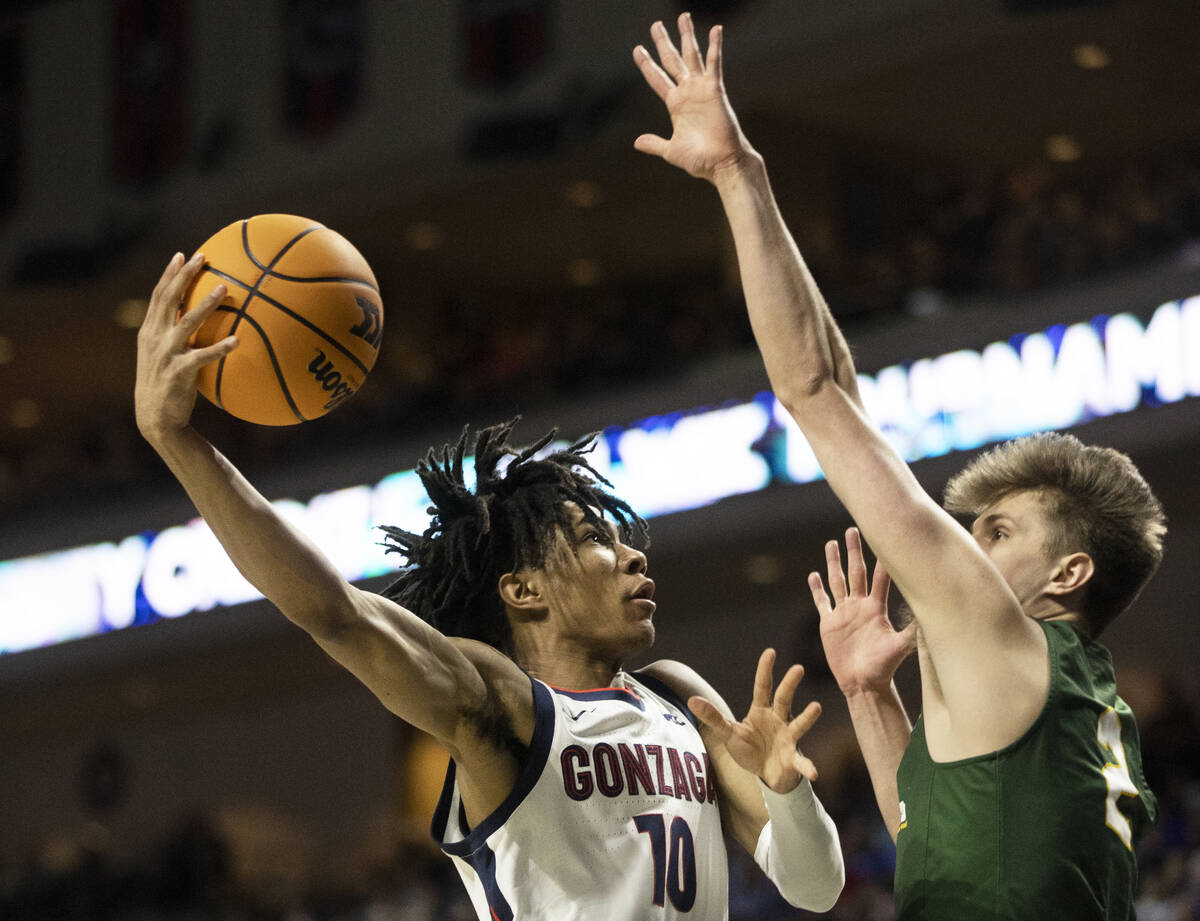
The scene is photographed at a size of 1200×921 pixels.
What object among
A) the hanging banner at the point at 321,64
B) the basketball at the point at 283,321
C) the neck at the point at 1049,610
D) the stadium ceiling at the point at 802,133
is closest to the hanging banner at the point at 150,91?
the stadium ceiling at the point at 802,133

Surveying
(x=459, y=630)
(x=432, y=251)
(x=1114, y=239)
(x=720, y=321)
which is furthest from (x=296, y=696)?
(x=459, y=630)

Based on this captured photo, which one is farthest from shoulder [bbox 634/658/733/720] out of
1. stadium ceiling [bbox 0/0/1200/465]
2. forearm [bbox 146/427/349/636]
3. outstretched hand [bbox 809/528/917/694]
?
stadium ceiling [bbox 0/0/1200/465]

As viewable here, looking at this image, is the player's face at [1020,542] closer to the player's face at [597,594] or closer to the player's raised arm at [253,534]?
the player's face at [597,594]

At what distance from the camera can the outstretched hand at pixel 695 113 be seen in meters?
3.09

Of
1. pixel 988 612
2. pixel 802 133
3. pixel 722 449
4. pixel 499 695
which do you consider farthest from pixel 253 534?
pixel 802 133

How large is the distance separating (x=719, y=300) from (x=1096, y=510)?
42.2ft

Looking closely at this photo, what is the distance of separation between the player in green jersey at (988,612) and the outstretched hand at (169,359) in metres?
0.93

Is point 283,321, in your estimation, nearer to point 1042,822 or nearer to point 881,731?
point 881,731

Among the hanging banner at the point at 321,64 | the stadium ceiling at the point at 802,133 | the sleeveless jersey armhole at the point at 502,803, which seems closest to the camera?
the sleeveless jersey armhole at the point at 502,803

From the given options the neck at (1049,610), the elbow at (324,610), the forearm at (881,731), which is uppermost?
the elbow at (324,610)

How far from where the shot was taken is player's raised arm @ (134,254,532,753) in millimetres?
3104

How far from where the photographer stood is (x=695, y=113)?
3162mm

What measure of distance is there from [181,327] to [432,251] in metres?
15.5

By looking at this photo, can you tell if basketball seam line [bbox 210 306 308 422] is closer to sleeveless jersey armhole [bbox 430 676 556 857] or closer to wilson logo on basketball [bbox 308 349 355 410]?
wilson logo on basketball [bbox 308 349 355 410]
